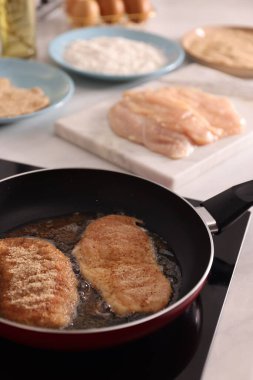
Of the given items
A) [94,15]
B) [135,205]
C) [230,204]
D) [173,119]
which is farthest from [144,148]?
[94,15]

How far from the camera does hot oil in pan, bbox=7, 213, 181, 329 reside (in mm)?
656

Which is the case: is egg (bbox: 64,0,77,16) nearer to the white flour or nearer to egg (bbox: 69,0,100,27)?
egg (bbox: 69,0,100,27)

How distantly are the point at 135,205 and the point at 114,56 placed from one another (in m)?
0.64

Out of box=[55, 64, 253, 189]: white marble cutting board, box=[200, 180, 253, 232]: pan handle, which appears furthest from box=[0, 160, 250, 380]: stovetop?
box=[55, 64, 253, 189]: white marble cutting board

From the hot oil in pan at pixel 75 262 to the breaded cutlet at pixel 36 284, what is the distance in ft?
0.04

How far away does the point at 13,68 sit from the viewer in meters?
1.34

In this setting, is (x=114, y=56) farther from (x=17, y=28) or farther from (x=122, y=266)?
(x=122, y=266)

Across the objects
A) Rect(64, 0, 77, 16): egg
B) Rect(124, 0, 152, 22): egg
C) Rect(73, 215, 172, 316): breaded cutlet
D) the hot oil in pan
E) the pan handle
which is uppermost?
Rect(64, 0, 77, 16): egg

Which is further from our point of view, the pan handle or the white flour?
the white flour

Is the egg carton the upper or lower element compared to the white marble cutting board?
upper

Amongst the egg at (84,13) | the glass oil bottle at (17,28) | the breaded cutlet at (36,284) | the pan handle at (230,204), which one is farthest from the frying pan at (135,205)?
the egg at (84,13)

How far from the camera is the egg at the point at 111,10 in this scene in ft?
5.43

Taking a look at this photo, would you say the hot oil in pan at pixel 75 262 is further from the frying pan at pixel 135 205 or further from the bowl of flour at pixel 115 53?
the bowl of flour at pixel 115 53

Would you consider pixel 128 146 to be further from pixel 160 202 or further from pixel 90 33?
pixel 90 33
